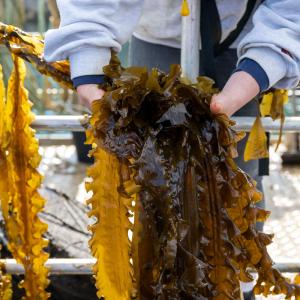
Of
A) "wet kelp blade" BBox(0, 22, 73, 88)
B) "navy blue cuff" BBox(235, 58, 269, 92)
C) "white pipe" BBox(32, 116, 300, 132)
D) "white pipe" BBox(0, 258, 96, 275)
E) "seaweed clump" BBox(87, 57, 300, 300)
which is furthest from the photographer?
"white pipe" BBox(0, 258, 96, 275)

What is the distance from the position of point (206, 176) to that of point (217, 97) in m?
0.12

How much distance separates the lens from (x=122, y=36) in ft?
3.71

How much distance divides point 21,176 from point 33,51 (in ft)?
0.90

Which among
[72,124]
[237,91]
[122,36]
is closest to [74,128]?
[72,124]

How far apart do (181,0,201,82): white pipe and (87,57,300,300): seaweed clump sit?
0.54 feet

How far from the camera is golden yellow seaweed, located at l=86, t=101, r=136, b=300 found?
100 centimetres

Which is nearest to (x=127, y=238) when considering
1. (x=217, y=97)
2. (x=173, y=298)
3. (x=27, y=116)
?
(x=173, y=298)

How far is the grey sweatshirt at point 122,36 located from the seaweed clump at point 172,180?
11 cm

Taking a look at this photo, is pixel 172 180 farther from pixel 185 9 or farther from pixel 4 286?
pixel 4 286

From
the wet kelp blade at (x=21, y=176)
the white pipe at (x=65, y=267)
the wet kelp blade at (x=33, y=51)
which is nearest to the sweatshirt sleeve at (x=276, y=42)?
the wet kelp blade at (x=33, y=51)

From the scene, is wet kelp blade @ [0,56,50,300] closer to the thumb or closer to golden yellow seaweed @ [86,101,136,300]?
golden yellow seaweed @ [86,101,136,300]

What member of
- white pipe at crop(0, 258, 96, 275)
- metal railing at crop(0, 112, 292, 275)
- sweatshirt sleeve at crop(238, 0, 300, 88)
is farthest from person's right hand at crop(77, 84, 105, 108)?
white pipe at crop(0, 258, 96, 275)

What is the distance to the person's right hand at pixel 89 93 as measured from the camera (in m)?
1.05

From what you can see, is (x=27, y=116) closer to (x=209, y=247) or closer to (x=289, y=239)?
(x=209, y=247)
